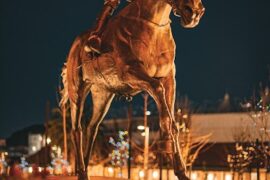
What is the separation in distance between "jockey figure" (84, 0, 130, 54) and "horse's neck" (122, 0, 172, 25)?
602 millimetres

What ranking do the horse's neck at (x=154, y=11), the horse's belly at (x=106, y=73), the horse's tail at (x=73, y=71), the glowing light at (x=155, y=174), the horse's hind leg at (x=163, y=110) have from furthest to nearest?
the glowing light at (x=155, y=174)
the horse's tail at (x=73, y=71)
the horse's belly at (x=106, y=73)
the horse's neck at (x=154, y=11)
the horse's hind leg at (x=163, y=110)

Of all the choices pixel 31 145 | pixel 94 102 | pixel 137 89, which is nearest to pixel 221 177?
pixel 94 102

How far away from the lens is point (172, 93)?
5.90 m

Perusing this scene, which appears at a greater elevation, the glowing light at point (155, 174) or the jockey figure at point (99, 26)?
the jockey figure at point (99, 26)

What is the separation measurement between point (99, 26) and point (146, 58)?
1052 mm

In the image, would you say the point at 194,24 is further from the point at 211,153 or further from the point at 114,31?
the point at 211,153

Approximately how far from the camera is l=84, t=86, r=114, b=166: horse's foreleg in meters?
7.13

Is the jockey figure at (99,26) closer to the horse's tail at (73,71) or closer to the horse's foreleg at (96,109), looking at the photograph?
the horse's tail at (73,71)

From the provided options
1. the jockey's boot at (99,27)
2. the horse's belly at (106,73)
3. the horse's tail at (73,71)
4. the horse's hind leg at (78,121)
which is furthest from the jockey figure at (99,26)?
the horse's hind leg at (78,121)

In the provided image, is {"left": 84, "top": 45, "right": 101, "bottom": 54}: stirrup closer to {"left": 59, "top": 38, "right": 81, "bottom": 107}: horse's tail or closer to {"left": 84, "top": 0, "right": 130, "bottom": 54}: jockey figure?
{"left": 84, "top": 0, "right": 130, "bottom": 54}: jockey figure

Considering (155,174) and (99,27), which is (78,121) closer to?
(99,27)

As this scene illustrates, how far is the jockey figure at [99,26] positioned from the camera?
Result: 6.37 metres

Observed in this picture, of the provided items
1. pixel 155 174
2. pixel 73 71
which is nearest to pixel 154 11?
pixel 73 71

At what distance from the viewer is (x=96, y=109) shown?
7.28 metres
